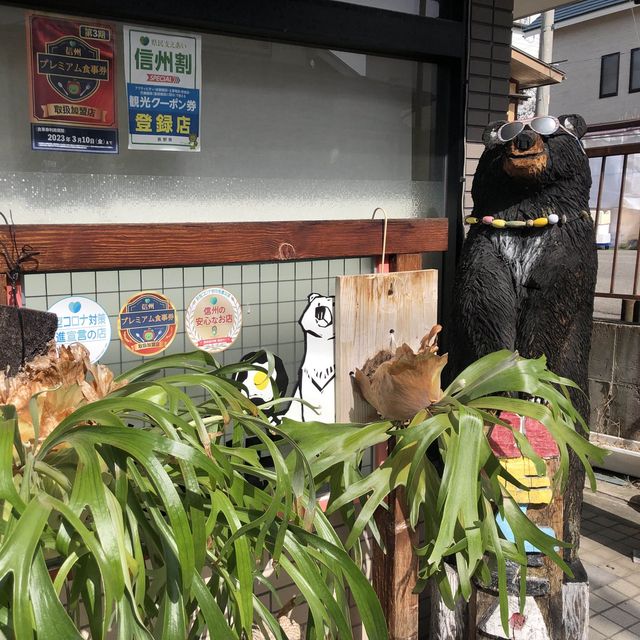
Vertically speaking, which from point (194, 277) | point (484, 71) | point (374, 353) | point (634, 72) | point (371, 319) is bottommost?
point (374, 353)

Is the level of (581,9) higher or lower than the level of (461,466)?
higher

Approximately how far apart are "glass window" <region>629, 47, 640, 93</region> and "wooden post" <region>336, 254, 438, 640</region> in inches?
680

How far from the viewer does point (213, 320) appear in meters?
2.75

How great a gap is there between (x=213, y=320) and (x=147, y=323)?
0.89ft

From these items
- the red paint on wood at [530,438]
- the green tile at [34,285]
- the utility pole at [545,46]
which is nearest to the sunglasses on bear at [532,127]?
the red paint on wood at [530,438]

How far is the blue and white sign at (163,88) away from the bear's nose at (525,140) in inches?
49.9

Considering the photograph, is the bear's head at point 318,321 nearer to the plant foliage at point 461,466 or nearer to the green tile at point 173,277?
the green tile at point 173,277

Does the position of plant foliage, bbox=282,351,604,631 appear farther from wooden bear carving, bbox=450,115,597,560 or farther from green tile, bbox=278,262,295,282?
green tile, bbox=278,262,295,282

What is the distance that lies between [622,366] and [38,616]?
5210 mm

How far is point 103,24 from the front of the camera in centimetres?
254

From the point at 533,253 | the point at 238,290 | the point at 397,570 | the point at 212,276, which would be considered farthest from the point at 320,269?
the point at 397,570

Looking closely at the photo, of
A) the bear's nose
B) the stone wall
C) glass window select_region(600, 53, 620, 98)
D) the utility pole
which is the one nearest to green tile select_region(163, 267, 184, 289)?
the bear's nose

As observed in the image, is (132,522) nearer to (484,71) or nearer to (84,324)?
(84,324)

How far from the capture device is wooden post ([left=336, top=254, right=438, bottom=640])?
7.57 feet
